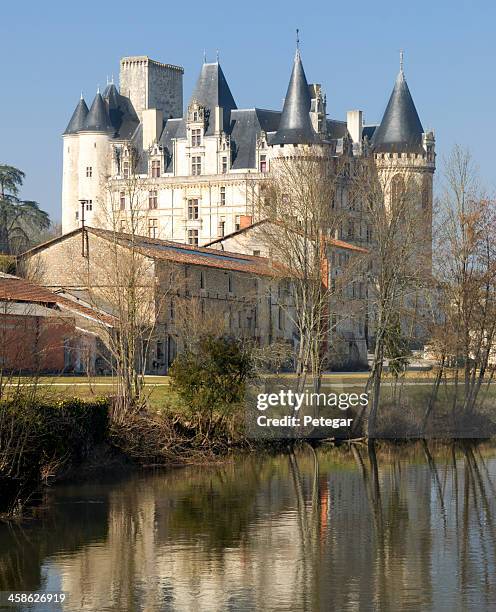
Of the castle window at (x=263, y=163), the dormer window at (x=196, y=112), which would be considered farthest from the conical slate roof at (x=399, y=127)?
the dormer window at (x=196, y=112)

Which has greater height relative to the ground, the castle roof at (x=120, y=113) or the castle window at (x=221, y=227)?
the castle roof at (x=120, y=113)

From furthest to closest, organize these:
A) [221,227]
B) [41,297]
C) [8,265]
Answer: [221,227] < [8,265] < [41,297]

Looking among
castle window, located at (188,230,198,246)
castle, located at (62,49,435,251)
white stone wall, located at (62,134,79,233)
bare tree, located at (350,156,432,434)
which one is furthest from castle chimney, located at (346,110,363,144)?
bare tree, located at (350,156,432,434)

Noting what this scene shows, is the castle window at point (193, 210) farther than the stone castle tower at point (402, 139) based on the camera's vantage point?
Yes

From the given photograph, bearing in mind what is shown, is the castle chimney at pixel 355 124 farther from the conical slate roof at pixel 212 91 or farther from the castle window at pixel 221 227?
the castle window at pixel 221 227

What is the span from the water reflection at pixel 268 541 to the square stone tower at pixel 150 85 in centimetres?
7258

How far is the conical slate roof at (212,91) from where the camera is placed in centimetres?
8425

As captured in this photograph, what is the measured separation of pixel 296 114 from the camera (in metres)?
79.5

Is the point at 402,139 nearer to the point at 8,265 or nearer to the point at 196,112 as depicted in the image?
the point at 196,112

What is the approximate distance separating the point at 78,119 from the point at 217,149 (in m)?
12.9

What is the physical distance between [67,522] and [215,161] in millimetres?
65857

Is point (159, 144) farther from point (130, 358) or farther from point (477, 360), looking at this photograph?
point (130, 358)

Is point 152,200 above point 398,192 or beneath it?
above

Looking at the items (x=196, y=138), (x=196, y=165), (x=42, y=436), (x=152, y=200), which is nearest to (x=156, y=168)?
(x=152, y=200)
